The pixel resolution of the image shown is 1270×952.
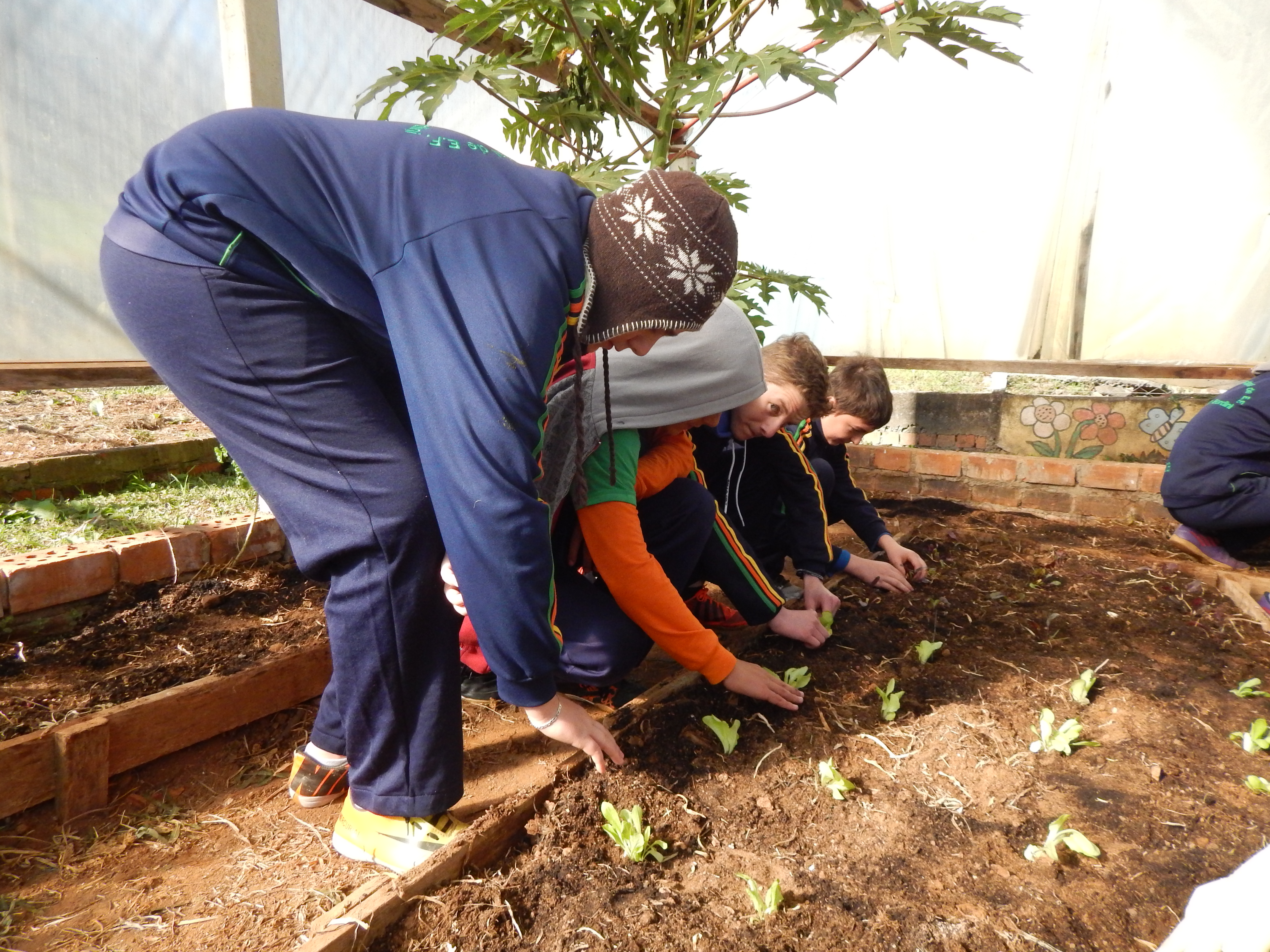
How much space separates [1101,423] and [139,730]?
4.50m

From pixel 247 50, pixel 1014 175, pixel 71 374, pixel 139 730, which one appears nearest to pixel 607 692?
pixel 139 730

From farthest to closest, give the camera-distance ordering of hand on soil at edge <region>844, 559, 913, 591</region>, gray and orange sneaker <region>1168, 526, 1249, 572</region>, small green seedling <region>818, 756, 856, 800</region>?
gray and orange sneaker <region>1168, 526, 1249, 572</region>
hand on soil at edge <region>844, 559, 913, 591</region>
small green seedling <region>818, 756, 856, 800</region>

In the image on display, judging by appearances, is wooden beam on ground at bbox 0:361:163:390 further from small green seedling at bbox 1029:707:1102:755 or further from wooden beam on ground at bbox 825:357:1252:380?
wooden beam on ground at bbox 825:357:1252:380

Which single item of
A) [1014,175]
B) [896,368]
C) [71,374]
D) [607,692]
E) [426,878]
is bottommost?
[607,692]

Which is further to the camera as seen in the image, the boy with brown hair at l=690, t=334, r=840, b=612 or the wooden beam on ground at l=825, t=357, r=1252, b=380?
the wooden beam on ground at l=825, t=357, r=1252, b=380

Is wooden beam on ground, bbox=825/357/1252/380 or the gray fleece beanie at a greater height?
the gray fleece beanie

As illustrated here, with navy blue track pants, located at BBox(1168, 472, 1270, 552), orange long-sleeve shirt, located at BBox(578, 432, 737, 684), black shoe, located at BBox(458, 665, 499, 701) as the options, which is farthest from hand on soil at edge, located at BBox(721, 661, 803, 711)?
navy blue track pants, located at BBox(1168, 472, 1270, 552)

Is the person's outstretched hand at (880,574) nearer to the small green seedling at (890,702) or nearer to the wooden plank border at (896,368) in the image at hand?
the small green seedling at (890,702)

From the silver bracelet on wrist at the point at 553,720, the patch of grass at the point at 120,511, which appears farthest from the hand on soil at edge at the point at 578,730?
the patch of grass at the point at 120,511

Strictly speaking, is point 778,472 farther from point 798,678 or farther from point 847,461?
point 798,678

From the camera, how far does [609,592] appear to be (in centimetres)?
205

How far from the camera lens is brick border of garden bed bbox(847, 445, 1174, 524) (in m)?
3.83

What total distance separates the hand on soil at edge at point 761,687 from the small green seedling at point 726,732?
97 millimetres

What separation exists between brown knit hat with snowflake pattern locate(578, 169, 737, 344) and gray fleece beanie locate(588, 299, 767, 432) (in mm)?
482
